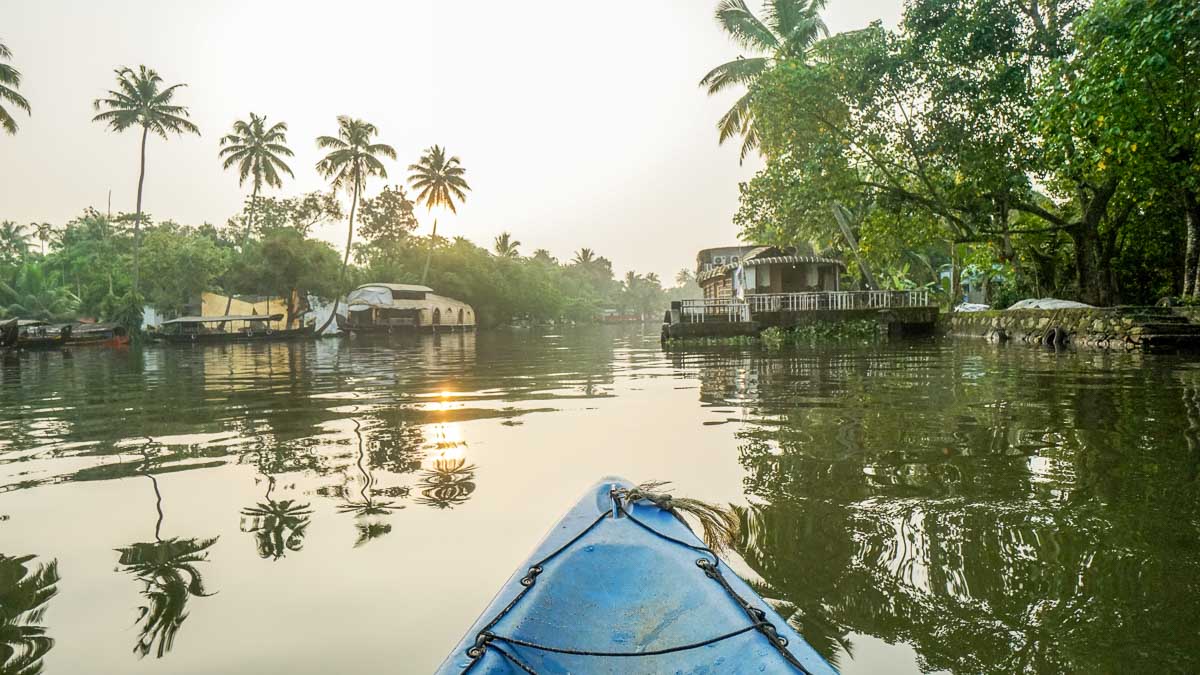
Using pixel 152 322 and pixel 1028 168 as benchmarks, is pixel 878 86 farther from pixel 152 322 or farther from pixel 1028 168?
pixel 152 322

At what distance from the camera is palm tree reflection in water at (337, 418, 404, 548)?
4.10m

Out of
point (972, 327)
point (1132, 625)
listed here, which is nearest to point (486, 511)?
point (1132, 625)

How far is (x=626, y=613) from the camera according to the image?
8.03 ft

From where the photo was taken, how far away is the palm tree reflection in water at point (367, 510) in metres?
4.10

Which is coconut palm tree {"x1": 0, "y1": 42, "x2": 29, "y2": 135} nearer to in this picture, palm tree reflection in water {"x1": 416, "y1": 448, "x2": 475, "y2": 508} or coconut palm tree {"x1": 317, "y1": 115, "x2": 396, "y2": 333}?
coconut palm tree {"x1": 317, "y1": 115, "x2": 396, "y2": 333}

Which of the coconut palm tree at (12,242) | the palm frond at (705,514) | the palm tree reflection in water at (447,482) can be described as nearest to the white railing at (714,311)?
the palm tree reflection in water at (447,482)

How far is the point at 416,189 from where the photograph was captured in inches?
1849

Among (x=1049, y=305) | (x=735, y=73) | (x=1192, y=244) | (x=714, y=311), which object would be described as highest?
(x=735, y=73)

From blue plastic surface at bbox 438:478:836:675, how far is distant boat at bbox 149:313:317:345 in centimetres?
3653

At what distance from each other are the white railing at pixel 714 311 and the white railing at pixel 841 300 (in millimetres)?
577

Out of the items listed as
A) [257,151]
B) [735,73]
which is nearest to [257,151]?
[257,151]

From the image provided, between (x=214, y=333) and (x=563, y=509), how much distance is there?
35480 mm

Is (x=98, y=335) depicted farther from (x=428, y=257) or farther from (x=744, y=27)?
(x=744, y=27)

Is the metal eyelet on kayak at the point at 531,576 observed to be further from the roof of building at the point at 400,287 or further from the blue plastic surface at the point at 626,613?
the roof of building at the point at 400,287
